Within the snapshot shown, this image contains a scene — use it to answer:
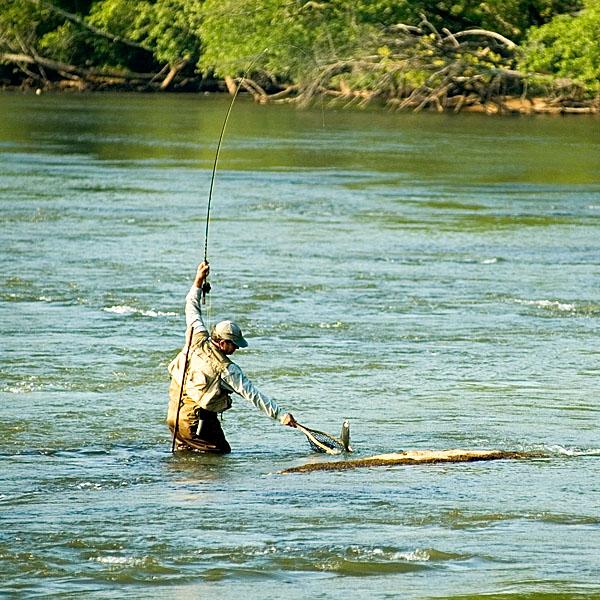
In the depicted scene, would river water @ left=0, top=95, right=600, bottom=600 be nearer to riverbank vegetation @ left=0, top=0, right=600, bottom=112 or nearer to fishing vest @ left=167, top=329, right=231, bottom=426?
fishing vest @ left=167, top=329, right=231, bottom=426

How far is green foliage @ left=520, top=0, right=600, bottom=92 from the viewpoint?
41656mm

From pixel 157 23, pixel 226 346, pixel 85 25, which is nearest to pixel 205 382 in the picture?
pixel 226 346

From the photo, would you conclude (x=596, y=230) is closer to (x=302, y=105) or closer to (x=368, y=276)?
(x=368, y=276)

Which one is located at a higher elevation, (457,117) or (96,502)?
(457,117)

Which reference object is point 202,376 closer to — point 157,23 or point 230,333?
point 230,333

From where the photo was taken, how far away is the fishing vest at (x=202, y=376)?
969 cm

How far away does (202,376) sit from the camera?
384 inches

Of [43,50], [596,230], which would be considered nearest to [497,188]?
[596,230]

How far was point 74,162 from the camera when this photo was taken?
105 ft

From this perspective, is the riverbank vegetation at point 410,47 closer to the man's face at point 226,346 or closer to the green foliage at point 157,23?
the green foliage at point 157,23

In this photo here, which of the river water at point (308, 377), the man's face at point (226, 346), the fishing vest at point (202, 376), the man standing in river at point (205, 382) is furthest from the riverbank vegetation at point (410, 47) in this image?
the man's face at point (226, 346)

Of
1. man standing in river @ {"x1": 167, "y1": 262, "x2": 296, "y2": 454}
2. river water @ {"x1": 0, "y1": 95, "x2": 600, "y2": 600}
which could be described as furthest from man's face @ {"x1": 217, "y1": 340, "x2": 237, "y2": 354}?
river water @ {"x1": 0, "y1": 95, "x2": 600, "y2": 600}

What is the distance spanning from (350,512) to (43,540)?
1.52 m

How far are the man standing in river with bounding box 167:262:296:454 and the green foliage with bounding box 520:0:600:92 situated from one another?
108 feet
